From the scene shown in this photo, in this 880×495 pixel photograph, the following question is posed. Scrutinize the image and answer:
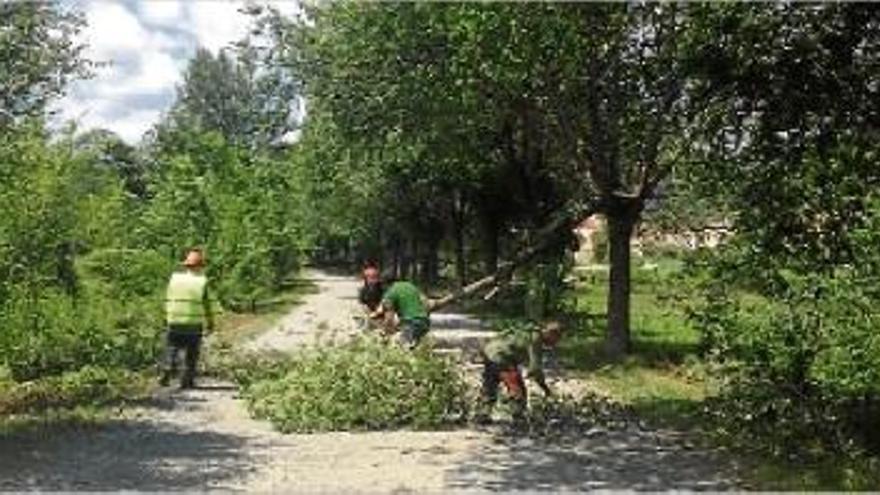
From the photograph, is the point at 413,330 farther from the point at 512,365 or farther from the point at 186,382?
the point at 186,382

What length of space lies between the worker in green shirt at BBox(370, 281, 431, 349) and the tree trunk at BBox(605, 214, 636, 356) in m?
6.69

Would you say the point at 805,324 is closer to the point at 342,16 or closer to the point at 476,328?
the point at 342,16

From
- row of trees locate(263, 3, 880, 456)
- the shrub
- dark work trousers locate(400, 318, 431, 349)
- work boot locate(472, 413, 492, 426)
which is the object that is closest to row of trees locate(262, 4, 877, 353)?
row of trees locate(263, 3, 880, 456)

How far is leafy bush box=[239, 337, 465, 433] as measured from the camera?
14883mm

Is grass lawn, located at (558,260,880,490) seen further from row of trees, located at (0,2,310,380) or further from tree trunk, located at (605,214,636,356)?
row of trees, located at (0,2,310,380)

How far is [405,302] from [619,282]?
730cm

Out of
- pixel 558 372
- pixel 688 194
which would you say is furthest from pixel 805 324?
pixel 558 372

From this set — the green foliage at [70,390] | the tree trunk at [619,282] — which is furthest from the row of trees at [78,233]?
the tree trunk at [619,282]

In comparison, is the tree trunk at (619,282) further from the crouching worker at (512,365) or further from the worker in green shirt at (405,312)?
the crouching worker at (512,365)

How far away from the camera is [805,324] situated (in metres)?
11.6

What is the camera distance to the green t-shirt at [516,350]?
1477cm

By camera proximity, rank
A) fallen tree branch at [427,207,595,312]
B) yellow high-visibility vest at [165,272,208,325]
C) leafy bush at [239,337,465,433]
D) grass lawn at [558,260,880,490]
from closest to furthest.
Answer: grass lawn at [558,260,880,490] → leafy bush at [239,337,465,433] → yellow high-visibility vest at [165,272,208,325] → fallen tree branch at [427,207,595,312]

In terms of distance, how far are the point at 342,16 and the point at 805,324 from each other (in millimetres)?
13189

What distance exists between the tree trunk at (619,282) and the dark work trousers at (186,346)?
26.5 feet
